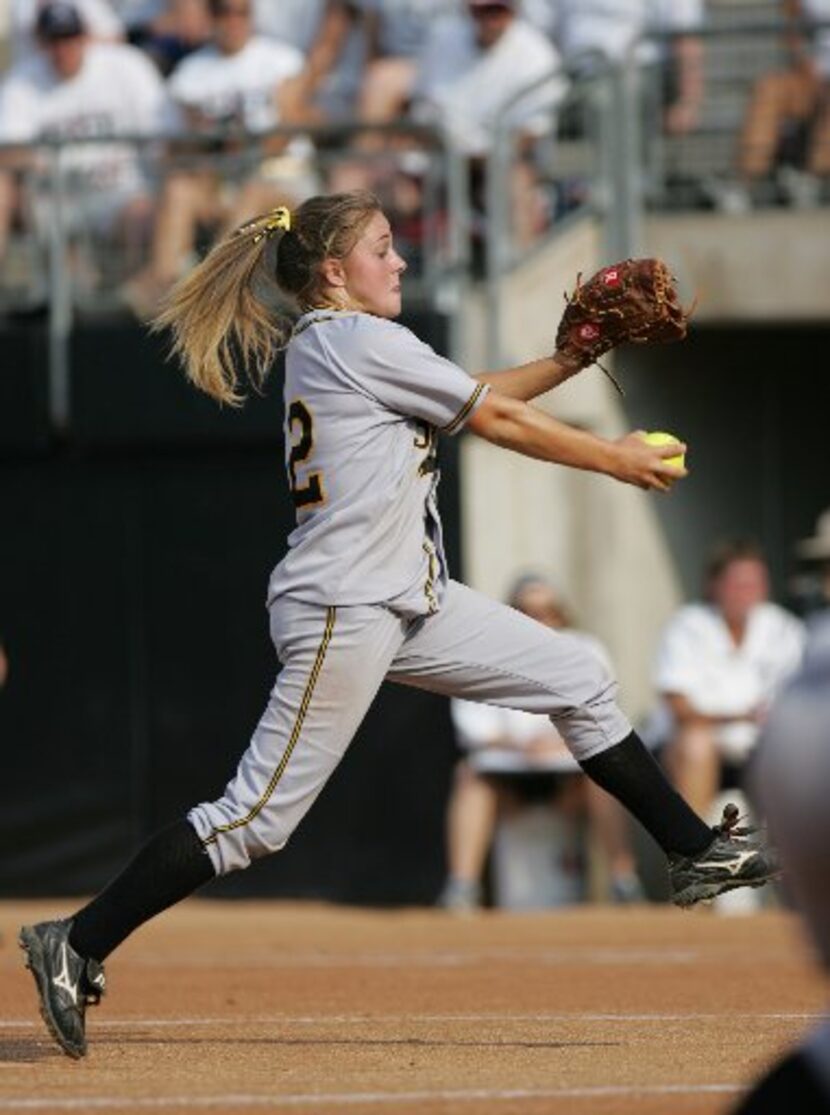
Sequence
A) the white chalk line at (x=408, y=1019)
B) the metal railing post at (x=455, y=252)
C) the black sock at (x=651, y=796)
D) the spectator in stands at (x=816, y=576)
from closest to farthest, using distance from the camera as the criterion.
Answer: the black sock at (x=651, y=796), the white chalk line at (x=408, y=1019), the spectator in stands at (x=816, y=576), the metal railing post at (x=455, y=252)

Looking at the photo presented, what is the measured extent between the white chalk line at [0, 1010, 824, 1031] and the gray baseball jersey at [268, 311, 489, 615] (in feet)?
4.86

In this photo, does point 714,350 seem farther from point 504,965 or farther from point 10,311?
point 504,965

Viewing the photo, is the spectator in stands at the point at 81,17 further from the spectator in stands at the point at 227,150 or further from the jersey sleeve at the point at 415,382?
the jersey sleeve at the point at 415,382

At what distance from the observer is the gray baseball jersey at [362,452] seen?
652 centimetres

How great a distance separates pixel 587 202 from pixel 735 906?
3.68 m

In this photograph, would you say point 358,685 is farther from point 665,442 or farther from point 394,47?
point 394,47

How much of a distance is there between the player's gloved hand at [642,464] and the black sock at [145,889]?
1.29m

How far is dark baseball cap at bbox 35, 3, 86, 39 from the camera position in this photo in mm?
14586

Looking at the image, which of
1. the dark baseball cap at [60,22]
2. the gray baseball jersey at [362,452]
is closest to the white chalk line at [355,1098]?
the gray baseball jersey at [362,452]

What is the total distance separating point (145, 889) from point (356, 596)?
83 centimetres

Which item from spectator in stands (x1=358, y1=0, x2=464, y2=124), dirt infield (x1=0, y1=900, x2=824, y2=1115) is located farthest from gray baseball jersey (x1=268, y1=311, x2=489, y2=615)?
spectator in stands (x1=358, y1=0, x2=464, y2=124)

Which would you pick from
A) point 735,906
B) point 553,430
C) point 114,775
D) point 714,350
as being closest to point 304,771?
point 553,430

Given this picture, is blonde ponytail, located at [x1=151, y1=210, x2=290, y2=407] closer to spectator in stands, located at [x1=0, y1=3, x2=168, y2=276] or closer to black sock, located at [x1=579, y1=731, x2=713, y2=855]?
black sock, located at [x1=579, y1=731, x2=713, y2=855]

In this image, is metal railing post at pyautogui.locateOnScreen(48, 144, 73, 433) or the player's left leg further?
metal railing post at pyautogui.locateOnScreen(48, 144, 73, 433)
